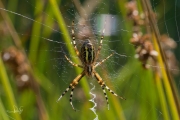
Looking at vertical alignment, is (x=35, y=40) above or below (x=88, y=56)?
above

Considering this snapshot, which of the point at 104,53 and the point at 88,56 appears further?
the point at 104,53

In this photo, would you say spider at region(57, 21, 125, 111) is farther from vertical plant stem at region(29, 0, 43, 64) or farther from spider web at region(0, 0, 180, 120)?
vertical plant stem at region(29, 0, 43, 64)

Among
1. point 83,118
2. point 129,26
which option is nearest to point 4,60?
point 83,118

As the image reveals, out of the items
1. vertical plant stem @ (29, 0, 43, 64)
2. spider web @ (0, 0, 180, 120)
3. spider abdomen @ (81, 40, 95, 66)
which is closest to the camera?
spider abdomen @ (81, 40, 95, 66)

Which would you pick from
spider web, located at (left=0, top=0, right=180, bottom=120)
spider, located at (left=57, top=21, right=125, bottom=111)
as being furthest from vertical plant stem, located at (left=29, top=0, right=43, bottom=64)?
spider, located at (left=57, top=21, right=125, bottom=111)

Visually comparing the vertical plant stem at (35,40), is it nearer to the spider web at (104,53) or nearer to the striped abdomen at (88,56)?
the spider web at (104,53)

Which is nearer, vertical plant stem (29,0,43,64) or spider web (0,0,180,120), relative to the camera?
spider web (0,0,180,120)

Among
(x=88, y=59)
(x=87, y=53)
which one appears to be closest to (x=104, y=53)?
(x=88, y=59)

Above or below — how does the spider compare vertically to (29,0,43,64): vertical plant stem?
below

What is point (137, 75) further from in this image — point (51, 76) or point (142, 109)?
point (51, 76)

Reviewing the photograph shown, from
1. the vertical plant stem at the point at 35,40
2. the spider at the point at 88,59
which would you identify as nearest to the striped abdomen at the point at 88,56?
the spider at the point at 88,59

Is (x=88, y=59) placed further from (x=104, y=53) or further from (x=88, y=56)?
(x=104, y=53)
